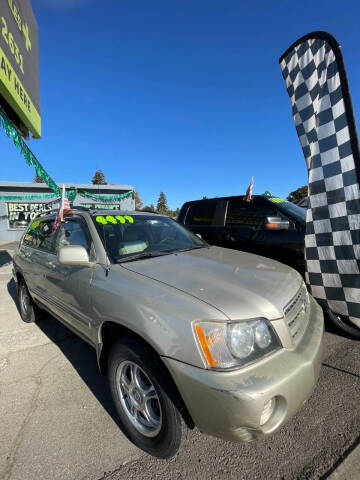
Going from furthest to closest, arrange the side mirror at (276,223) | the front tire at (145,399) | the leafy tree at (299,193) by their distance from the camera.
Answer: the leafy tree at (299,193), the side mirror at (276,223), the front tire at (145,399)

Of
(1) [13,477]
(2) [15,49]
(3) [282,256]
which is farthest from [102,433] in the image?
(2) [15,49]

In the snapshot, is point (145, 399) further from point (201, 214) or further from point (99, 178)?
point (99, 178)

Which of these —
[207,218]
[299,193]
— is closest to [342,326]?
[207,218]

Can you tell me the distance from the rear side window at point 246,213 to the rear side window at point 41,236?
3.01 meters

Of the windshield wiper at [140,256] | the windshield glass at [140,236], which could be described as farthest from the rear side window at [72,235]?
the windshield wiper at [140,256]

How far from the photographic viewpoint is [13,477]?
4.91 feet

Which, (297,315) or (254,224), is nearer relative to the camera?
(297,315)

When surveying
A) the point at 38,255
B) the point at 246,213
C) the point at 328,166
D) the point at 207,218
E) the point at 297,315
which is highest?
the point at 328,166

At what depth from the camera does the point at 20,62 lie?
4.90 m

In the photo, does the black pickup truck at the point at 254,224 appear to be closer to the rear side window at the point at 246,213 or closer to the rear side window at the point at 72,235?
the rear side window at the point at 246,213

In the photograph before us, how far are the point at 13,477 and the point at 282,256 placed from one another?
3651 mm

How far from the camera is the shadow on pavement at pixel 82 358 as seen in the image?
7.21 feet

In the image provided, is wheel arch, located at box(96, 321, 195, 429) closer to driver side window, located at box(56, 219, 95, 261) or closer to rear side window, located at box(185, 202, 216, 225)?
driver side window, located at box(56, 219, 95, 261)

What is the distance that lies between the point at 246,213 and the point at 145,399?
3.50m
